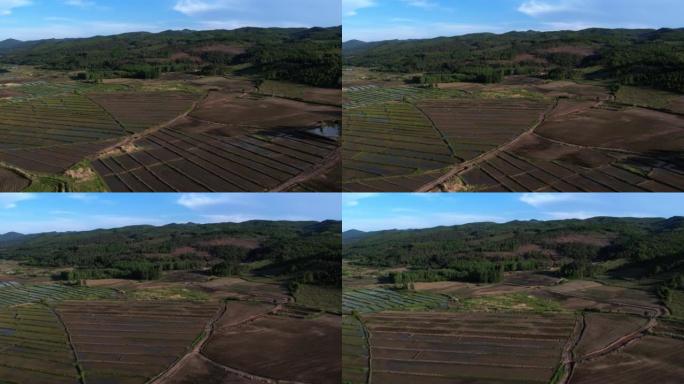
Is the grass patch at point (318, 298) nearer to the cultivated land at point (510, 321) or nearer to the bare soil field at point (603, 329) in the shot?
the cultivated land at point (510, 321)

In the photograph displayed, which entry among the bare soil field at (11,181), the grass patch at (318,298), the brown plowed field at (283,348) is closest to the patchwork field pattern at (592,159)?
the grass patch at (318,298)

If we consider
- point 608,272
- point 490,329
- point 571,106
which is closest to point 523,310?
point 490,329

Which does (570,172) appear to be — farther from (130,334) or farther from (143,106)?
(143,106)

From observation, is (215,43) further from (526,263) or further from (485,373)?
(485,373)

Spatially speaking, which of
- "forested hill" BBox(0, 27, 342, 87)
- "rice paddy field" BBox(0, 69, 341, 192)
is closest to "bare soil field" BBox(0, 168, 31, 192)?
"rice paddy field" BBox(0, 69, 341, 192)

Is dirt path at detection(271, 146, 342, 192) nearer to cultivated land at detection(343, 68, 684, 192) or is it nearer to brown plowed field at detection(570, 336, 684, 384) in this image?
cultivated land at detection(343, 68, 684, 192)
